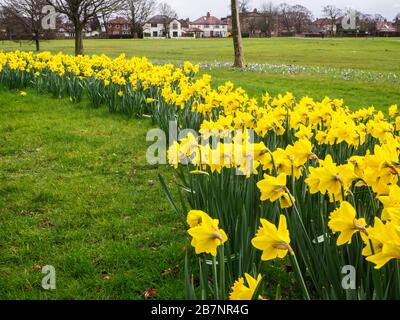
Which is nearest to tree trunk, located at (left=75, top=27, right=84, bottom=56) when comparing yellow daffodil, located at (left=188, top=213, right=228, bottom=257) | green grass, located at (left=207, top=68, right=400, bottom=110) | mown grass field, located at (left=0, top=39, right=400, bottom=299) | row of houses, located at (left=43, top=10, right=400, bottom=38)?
green grass, located at (left=207, top=68, right=400, bottom=110)

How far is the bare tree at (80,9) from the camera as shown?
20.1 meters

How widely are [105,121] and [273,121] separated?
5081mm

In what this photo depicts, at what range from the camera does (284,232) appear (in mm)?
1567

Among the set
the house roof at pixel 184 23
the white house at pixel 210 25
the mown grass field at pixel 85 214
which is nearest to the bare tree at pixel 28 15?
the mown grass field at pixel 85 214

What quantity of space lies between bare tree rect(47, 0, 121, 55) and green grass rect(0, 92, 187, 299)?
14388mm

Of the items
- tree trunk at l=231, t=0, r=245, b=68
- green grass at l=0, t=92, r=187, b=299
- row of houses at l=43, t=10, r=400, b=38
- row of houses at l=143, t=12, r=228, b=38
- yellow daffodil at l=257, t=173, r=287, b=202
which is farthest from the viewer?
row of houses at l=143, t=12, r=228, b=38

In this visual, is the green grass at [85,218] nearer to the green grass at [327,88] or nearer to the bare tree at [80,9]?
the green grass at [327,88]

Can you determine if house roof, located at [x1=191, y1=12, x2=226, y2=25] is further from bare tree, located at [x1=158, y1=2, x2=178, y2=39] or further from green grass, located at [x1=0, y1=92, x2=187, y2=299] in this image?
green grass, located at [x1=0, y1=92, x2=187, y2=299]

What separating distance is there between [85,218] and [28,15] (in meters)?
29.4

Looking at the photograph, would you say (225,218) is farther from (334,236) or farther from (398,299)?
(398,299)

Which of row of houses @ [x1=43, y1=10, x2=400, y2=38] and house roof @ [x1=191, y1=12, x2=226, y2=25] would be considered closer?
row of houses @ [x1=43, y1=10, x2=400, y2=38]

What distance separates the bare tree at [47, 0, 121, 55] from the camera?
793 inches

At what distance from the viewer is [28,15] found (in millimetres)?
29750

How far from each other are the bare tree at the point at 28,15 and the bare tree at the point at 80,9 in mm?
4369
